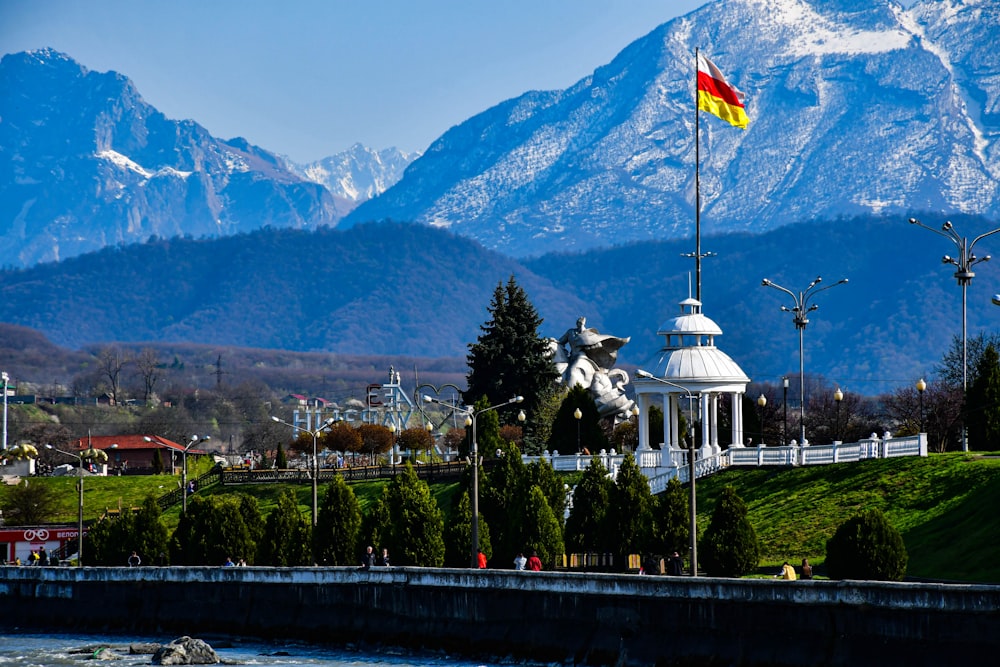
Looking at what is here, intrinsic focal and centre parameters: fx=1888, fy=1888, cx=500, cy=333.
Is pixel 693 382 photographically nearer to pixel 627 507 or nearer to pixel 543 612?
pixel 627 507

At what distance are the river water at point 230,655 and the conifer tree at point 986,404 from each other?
30.8 metres

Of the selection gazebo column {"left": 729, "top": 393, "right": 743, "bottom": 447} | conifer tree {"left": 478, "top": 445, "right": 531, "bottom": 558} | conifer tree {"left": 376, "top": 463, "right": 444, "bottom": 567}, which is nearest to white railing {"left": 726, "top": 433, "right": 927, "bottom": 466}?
gazebo column {"left": 729, "top": 393, "right": 743, "bottom": 447}

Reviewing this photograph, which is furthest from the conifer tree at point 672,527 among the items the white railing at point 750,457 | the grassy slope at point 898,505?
the white railing at point 750,457

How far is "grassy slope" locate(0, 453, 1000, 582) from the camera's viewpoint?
6412cm

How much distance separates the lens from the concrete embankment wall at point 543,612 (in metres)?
47.6

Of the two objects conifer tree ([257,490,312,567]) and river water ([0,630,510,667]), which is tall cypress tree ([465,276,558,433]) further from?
river water ([0,630,510,667])

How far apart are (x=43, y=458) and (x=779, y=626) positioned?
12026 centimetres

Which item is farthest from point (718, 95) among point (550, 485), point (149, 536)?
point (149, 536)

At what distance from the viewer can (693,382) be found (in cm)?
8875

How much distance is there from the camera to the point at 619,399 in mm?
140000

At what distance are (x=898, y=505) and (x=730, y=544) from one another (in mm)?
11493

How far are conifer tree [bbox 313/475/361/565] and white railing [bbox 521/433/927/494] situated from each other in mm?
8961

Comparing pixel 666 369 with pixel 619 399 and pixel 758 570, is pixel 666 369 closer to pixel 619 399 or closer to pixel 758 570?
pixel 758 570

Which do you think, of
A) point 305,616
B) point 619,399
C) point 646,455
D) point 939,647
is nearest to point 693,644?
point 939,647
